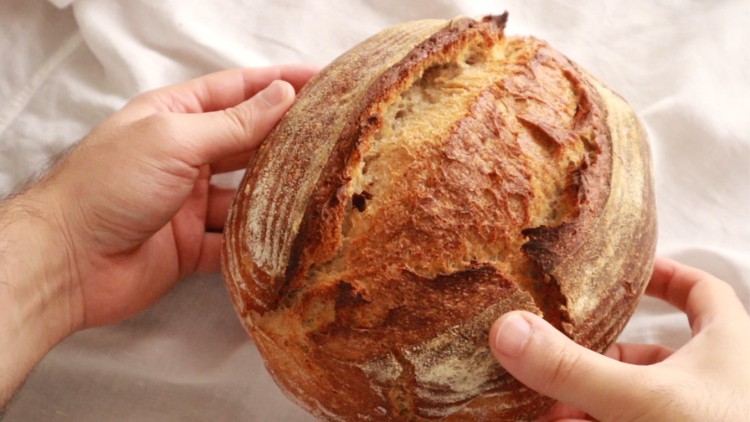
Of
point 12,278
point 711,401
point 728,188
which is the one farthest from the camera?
point 728,188

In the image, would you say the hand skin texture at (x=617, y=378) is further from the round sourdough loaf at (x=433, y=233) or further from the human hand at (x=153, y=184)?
the human hand at (x=153, y=184)

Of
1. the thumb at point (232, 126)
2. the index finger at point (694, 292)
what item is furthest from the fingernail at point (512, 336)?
the thumb at point (232, 126)

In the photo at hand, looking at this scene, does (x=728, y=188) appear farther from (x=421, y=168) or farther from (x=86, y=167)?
(x=86, y=167)

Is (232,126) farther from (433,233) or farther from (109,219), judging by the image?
(433,233)

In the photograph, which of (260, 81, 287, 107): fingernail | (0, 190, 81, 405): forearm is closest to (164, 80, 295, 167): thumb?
(260, 81, 287, 107): fingernail

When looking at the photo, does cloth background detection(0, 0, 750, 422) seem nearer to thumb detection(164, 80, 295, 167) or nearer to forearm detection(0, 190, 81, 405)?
forearm detection(0, 190, 81, 405)

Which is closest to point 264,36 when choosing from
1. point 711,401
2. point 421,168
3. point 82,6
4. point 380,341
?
point 82,6
